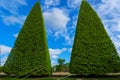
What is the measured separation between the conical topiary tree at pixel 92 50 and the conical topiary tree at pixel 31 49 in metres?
1.77

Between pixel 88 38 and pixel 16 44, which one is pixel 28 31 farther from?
pixel 88 38

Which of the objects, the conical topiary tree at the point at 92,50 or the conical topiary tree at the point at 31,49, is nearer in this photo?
the conical topiary tree at the point at 92,50

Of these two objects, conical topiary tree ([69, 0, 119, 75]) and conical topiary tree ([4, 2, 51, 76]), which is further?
conical topiary tree ([4, 2, 51, 76])

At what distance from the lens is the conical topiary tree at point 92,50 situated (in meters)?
13.8

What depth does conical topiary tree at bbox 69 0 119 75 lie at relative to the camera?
13.8 metres

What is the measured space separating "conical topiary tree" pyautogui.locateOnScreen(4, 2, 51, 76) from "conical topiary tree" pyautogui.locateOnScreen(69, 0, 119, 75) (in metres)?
1.77

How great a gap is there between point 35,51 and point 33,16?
229 centimetres

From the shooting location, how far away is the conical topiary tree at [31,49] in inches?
573

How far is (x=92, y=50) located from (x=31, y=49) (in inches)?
146

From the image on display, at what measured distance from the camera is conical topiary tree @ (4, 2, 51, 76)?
14547 mm

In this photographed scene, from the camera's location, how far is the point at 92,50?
13.9 metres

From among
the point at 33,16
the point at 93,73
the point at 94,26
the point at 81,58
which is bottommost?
the point at 93,73

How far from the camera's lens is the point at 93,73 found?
13.8 metres

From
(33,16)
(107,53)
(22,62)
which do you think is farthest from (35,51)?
(107,53)
